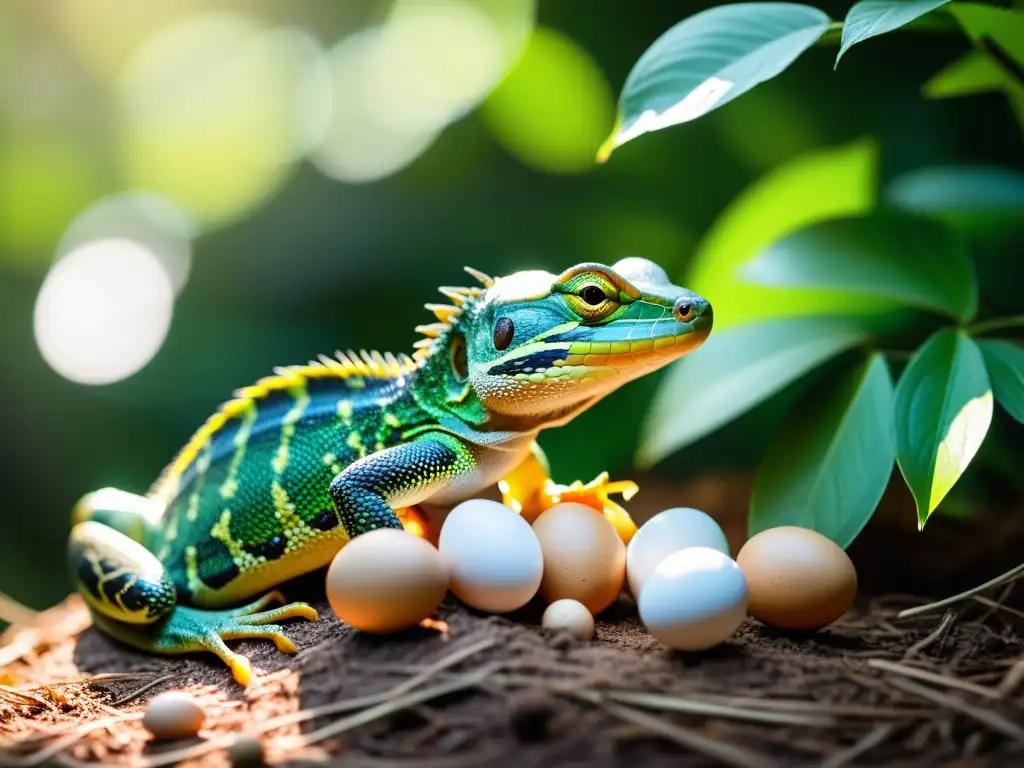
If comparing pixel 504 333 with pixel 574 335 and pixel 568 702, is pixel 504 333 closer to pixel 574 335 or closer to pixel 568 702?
pixel 574 335

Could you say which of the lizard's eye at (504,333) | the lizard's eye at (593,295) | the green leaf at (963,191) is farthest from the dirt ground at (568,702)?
the green leaf at (963,191)

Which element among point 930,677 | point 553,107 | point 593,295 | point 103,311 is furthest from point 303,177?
point 930,677

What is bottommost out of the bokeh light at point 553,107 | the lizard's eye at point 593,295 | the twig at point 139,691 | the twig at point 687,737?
the twig at point 139,691

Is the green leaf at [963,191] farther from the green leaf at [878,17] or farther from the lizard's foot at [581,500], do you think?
the lizard's foot at [581,500]

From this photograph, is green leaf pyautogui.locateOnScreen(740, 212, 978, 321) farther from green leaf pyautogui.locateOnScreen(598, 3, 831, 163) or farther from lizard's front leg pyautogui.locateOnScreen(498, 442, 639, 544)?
lizard's front leg pyautogui.locateOnScreen(498, 442, 639, 544)

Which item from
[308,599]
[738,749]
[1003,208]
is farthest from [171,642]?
[1003,208]
